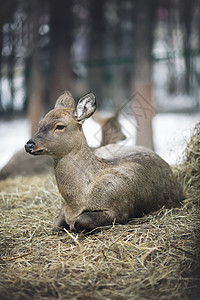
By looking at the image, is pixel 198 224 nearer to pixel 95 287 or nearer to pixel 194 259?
pixel 194 259

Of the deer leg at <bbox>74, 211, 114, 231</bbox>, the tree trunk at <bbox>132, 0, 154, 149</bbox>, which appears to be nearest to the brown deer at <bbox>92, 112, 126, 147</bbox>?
the tree trunk at <bbox>132, 0, 154, 149</bbox>

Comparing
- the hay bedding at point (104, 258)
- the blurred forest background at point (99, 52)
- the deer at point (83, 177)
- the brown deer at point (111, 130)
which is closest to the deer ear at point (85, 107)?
the deer at point (83, 177)

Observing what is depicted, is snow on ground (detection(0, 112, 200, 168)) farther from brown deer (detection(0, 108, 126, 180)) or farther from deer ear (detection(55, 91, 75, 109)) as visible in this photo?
deer ear (detection(55, 91, 75, 109))

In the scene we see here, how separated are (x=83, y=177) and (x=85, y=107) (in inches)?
25.3

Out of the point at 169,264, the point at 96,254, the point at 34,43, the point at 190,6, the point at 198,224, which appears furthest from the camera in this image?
the point at 190,6

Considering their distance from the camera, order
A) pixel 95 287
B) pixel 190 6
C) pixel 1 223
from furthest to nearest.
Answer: pixel 190 6
pixel 1 223
pixel 95 287

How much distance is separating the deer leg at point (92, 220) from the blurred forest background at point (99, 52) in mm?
3096

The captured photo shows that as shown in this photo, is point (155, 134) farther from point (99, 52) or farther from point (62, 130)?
point (99, 52)

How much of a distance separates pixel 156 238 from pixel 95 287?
87 cm

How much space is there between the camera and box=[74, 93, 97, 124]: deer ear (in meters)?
3.52

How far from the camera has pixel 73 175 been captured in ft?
11.6

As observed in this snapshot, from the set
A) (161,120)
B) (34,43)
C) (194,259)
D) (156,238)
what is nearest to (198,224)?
(156,238)

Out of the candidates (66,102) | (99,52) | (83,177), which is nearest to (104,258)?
(83,177)

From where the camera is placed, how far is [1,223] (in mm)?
3938
